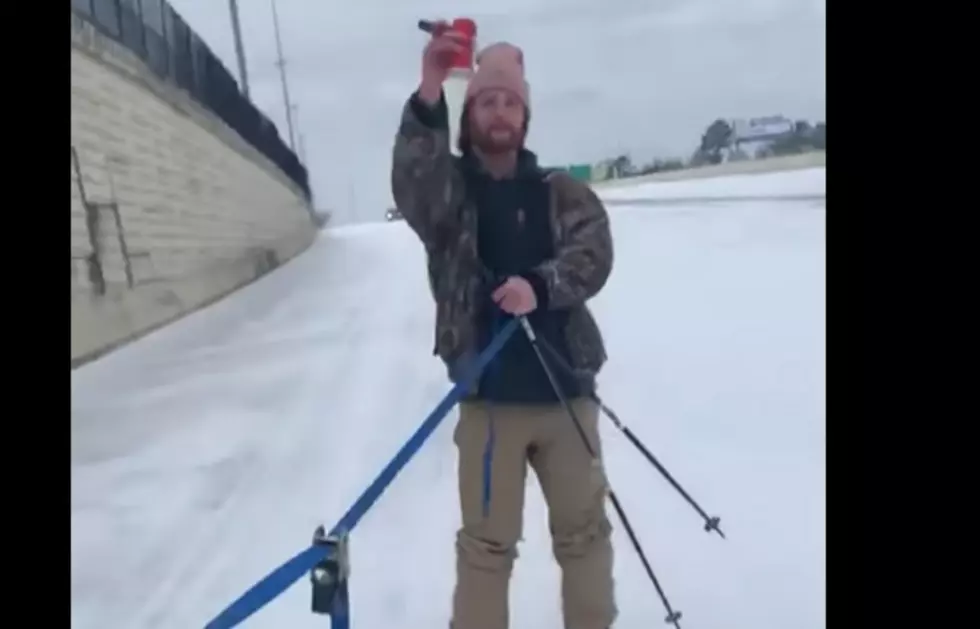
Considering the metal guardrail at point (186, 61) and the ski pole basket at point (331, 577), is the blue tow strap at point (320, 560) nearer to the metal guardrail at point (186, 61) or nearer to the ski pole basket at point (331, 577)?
the ski pole basket at point (331, 577)

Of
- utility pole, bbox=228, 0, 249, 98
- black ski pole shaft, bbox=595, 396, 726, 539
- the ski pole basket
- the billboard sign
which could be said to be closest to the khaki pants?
black ski pole shaft, bbox=595, 396, 726, 539

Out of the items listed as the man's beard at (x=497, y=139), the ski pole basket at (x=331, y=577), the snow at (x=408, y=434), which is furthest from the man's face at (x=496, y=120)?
the ski pole basket at (x=331, y=577)

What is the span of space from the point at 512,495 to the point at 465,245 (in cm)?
26

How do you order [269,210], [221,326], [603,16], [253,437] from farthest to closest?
[269,210], [221,326], [253,437], [603,16]

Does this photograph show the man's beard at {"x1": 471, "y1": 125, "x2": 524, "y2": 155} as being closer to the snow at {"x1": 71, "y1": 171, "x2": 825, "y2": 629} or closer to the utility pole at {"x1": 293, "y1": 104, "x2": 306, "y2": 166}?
the snow at {"x1": 71, "y1": 171, "x2": 825, "y2": 629}

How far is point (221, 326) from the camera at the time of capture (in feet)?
5.94

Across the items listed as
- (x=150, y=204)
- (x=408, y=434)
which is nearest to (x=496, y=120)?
(x=408, y=434)

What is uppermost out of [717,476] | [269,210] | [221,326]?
[269,210]

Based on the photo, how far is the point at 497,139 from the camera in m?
0.93
